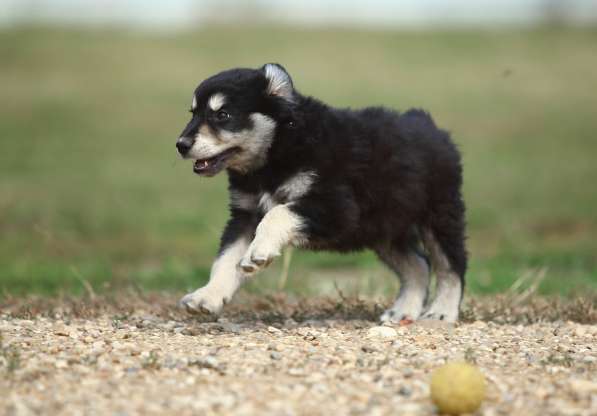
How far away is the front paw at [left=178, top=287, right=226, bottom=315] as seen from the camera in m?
6.08

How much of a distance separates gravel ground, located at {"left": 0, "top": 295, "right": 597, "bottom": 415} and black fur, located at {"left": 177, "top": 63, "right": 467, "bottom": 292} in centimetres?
73

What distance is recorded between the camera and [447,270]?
7.47 meters

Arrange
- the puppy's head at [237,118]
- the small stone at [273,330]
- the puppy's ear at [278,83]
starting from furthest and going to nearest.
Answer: the puppy's ear at [278,83], the puppy's head at [237,118], the small stone at [273,330]

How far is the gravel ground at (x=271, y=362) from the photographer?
4285 millimetres

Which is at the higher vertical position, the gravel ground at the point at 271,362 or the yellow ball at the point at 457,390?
the yellow ball at the point at 457,390

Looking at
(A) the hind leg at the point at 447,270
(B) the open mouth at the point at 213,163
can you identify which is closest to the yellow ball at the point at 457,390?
(B) the open mouth at the point at 213,163

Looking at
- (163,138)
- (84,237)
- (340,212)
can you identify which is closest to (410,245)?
(340,212)

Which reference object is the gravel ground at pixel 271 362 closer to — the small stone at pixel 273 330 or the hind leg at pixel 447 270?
the small stone at pixel 273 330

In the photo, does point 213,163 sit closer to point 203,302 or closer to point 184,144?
point 184,144

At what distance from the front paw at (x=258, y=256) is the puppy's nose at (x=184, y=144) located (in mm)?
940

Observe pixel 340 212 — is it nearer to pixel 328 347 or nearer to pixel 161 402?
pixel 328 347

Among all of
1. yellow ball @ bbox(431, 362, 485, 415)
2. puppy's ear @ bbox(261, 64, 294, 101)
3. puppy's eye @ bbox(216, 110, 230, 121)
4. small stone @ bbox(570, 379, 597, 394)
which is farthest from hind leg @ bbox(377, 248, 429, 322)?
yellow ball @ bbox(431, 362, 485, 415)

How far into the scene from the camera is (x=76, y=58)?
35781 mm

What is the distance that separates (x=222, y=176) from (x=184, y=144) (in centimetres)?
1909
